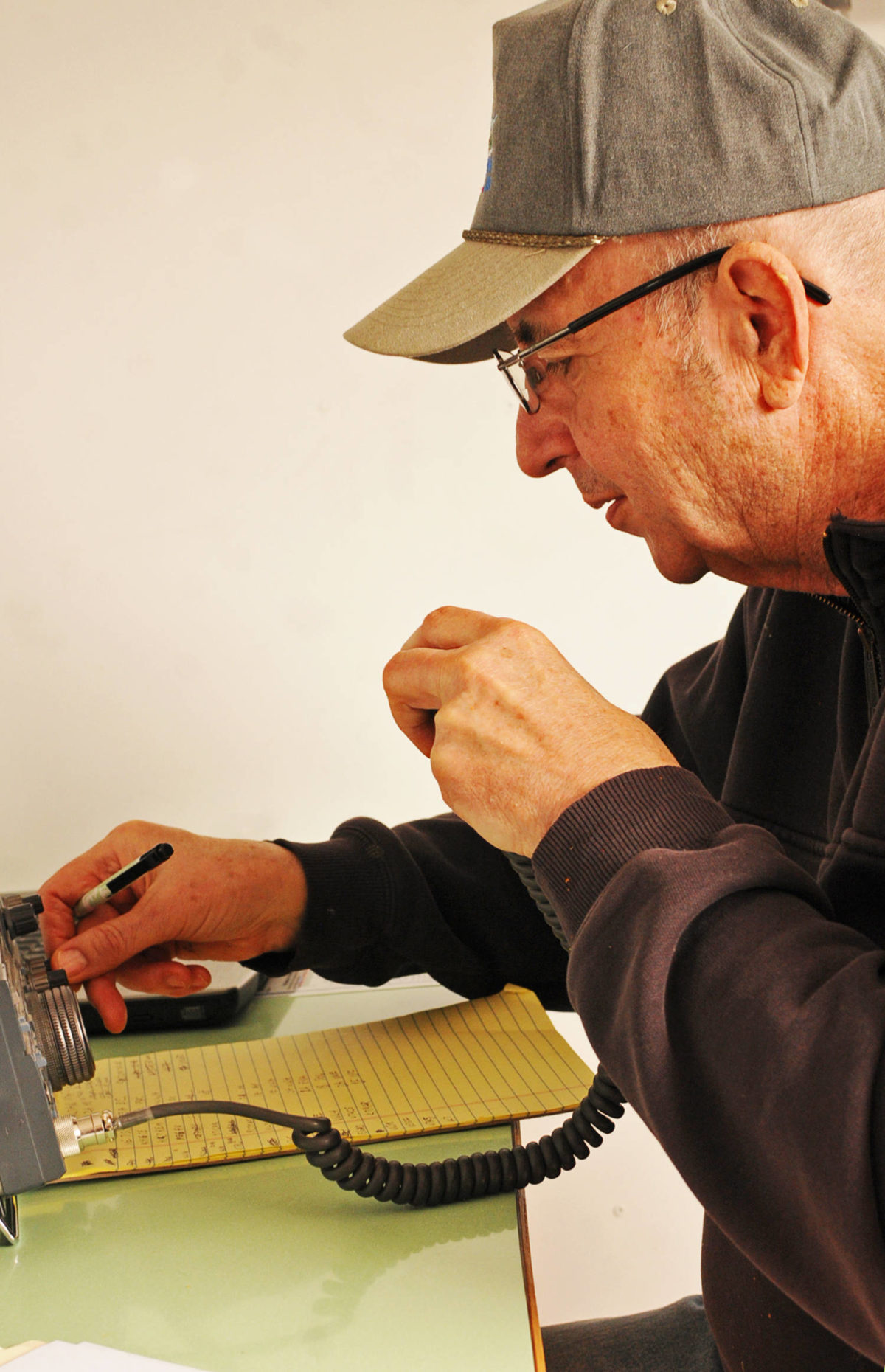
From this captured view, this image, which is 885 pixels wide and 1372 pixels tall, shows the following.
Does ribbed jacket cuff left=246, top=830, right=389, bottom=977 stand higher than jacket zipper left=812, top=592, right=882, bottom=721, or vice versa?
A: jacket zipper left=812, top=592, right=882, bottom=721

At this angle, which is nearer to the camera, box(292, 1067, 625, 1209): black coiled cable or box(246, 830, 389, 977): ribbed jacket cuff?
box(292, 1067, 625, 1209): black coiled cable

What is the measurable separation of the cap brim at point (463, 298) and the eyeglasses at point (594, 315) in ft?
0.13

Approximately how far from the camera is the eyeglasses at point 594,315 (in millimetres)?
814

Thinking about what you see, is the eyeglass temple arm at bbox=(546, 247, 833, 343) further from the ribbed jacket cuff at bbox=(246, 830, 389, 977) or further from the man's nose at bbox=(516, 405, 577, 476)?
the ribbed jacket cuff at bbox=(246, 830, 389, 977)

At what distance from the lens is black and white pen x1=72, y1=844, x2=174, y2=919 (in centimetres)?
96

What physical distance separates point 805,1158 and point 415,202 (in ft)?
4.80

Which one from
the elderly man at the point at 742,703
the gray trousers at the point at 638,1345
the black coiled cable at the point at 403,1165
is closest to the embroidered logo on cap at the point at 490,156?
the elderly man at the point at 742,703

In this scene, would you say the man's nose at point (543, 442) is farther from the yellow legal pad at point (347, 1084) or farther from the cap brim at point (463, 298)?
the yellow legal pad at point (347, 1084)

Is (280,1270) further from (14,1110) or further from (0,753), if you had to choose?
(0,753)

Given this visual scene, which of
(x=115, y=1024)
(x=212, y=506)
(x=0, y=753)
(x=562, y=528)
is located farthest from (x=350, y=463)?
(x=115, y=1024)

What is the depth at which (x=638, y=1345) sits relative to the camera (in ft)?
3.50

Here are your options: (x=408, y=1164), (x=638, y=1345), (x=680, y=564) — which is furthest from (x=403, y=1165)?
(x=680, y=564)

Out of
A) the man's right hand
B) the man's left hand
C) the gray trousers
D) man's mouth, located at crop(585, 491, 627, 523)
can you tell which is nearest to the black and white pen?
the man's right hand

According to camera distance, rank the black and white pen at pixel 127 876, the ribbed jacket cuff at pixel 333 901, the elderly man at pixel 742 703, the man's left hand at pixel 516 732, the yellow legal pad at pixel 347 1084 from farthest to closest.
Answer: the ribbed jacket cuff at pixel 333 901 < the black and white pen at pixel 127 876 < the yellow legal pad at pixel 347 1084 < the man's left hand at pixel 516 732 < the elderly man at pixel 742 703
